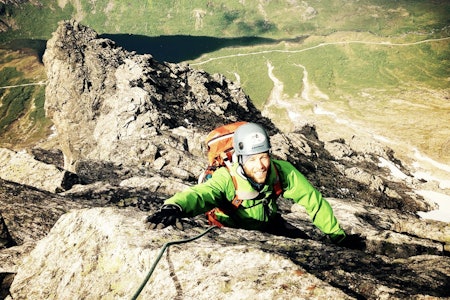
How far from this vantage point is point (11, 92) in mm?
163250

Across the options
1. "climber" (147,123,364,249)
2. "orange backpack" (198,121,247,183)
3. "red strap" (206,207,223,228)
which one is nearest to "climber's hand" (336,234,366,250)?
"climber" (147,123,364,249)

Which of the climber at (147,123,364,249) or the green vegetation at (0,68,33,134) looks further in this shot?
the green vegetation at (0,68,33,134)

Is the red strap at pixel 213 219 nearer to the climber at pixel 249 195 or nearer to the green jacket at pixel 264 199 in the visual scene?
the climber at pixel 249 195

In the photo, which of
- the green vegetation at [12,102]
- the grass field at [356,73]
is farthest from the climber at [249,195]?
the green vegetation at [12,102]

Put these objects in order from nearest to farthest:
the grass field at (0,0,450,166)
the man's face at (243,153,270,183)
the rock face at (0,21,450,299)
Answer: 1. the rock face at (0,21,450,299)
2. the man's face at (243,153,270,183)
3. the grass field at (0,0,450,166)

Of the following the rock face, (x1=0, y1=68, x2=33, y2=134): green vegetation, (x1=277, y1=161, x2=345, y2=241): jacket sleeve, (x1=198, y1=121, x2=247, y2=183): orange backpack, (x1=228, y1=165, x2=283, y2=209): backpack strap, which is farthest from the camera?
(x1=0, y1=68, x2=33, y2=134): green vegetation

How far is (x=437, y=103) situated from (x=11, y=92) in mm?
188711

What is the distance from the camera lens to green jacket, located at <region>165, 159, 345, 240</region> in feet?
27.0

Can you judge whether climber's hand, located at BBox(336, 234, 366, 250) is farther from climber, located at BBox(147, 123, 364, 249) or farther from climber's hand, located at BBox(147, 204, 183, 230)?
climber's hand, located at BBox(147, 204, 183, 230)

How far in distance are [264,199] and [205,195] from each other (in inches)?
69.2

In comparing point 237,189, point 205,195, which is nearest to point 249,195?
point 237,189

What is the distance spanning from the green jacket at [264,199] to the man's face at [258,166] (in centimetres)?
30

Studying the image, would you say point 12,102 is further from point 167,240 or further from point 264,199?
point 264,199

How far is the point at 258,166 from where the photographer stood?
7945 millimetres
